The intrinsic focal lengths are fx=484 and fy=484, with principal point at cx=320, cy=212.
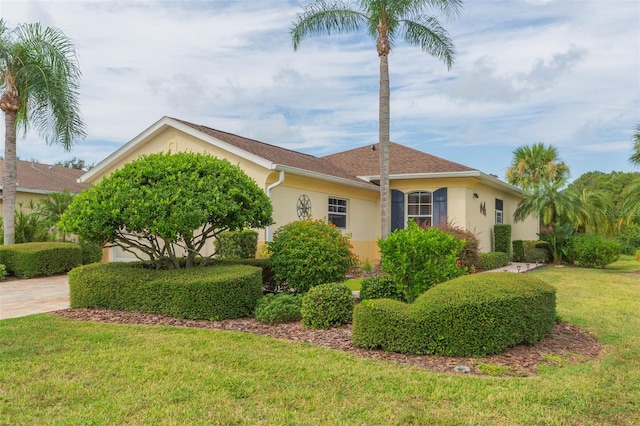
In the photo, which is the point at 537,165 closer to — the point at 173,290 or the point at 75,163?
the point at 173,290

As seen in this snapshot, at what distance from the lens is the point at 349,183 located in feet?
53.4

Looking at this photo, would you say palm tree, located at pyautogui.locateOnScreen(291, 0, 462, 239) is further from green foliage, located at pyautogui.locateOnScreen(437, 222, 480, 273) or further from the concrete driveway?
the concrete driveway

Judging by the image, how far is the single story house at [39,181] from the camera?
20.4 meters

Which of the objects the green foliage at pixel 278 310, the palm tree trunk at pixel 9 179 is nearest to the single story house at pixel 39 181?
the palm tree trunk at pixel 9 179

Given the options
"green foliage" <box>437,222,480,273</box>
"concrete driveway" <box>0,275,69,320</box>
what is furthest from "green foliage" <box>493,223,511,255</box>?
"concrete driveway" <box>0,275,69,320</box>

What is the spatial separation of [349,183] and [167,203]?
910 cm

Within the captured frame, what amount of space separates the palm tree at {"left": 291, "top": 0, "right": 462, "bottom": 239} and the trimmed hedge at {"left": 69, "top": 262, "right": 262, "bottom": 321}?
6806 mm

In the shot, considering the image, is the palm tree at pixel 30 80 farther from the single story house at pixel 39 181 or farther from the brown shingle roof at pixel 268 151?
the brown shingle roof at pixel 268 151

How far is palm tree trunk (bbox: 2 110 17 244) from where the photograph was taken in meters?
15.1

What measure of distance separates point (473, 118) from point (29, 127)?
16.5m

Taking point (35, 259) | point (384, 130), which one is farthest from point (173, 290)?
point (35, 259)

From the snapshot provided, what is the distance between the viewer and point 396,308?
19.1 ft

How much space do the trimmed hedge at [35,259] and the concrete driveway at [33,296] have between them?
334 mm

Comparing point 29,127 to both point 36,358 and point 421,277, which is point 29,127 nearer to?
point 36,358
